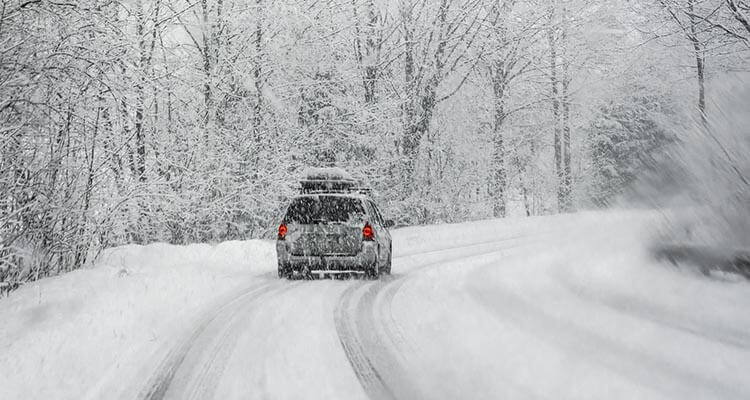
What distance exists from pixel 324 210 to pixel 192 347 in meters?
6.36

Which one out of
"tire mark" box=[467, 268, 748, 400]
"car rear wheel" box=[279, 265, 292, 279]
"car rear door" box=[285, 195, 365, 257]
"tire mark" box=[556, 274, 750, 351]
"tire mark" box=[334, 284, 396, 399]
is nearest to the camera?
"tire mark" box=[334, 284, 396, 399]

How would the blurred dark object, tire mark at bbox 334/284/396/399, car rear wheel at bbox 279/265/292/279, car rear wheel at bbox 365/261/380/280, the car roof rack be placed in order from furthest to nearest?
1. the car roof rack
2. car rear wheel at bbox 365/261/380/280
3. car rear wheel at bbox 279/265/292/279
4. the blurred dark object
5. tire mark at bbox 334/284/396/399

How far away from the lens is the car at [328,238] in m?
13.1

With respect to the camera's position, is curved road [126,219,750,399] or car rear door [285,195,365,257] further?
car rear door [285,195,365,257]

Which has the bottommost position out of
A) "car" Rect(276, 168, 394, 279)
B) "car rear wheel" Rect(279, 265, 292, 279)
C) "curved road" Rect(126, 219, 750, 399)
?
"curved road" Rect(126, 219, 750, 399)

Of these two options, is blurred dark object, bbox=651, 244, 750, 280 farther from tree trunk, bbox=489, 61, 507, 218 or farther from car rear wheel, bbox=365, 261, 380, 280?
tree trunk, bbox=489, 61, 507, 218

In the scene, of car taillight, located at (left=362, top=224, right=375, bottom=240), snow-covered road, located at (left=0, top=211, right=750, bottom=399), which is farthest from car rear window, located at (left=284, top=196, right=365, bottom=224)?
snow-covered road, located at (left=0, top=211, right=750, bottom=399)

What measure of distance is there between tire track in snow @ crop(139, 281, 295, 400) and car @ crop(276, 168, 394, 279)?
1.29 metres

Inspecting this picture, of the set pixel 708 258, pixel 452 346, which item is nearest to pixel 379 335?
pixel 452 346

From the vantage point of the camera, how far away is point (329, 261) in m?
13.2

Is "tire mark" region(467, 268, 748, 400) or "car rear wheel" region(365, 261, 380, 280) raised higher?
"car rear wheel" region(365, 261, 380, 280)

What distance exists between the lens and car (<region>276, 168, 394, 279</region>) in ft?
43.0

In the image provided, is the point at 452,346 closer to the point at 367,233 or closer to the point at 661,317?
the point at 661,317

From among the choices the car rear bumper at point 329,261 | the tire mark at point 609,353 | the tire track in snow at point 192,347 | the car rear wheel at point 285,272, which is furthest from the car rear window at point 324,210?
the tire mark at point 609,353
